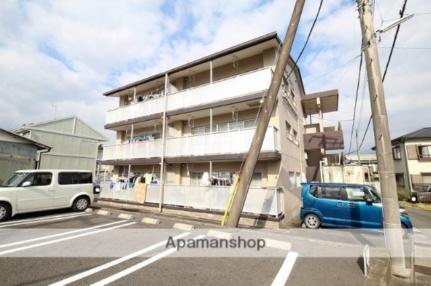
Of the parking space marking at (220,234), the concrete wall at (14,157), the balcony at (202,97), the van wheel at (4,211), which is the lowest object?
the parking space marking at (220,234)

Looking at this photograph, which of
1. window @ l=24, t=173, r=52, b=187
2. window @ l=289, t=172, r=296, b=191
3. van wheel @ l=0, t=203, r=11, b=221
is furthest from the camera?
window @ l=289, t=172, r=296, b=191

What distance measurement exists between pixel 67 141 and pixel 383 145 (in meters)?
25.5

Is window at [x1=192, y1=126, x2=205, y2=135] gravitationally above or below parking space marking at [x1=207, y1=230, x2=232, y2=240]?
above

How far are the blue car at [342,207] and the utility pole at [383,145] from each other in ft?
13.3

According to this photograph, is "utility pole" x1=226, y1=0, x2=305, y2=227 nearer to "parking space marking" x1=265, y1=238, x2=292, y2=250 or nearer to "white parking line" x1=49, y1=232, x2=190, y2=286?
"parking space marking" x1=265, y1=238, x2=292, y2=250

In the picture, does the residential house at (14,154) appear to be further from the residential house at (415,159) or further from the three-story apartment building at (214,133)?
the residential house at (415,159)

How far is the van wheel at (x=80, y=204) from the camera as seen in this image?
33.4 feet

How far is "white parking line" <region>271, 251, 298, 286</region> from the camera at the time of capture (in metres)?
3.72

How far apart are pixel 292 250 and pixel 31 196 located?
32.8ft

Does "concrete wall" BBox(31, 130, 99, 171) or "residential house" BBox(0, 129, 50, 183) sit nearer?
"residential house" BBox(0, 129, 50, 183)

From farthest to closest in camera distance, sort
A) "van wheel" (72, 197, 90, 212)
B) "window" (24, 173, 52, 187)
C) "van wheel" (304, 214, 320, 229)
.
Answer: "van wheel" (72, 197, 90, 212) < "window" (24, 173, 52, 187) < "van wheel" (304, 214, 320, 229)

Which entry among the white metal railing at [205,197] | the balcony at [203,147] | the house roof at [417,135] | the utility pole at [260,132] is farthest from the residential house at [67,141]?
the house roof at [417,135]

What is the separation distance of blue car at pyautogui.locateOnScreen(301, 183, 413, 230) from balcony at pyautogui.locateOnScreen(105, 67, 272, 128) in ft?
15.7

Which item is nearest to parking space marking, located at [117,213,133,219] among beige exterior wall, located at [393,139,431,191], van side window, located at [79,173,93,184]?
van side window, located at [79,173,93,184]
